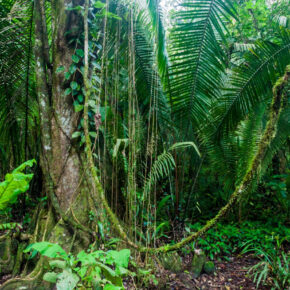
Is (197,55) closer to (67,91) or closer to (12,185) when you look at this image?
(67,91)

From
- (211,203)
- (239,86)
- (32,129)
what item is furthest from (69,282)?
(211,203)

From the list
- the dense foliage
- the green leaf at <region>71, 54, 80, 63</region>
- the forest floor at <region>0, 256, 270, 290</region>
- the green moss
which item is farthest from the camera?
the green moss

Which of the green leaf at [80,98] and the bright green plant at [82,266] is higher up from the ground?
the green leaf at [80,98]

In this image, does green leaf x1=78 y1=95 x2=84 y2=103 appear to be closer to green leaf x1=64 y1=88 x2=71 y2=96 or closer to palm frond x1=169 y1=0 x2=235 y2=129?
green leaf x1=64 y1=88 x2=71 y2=96

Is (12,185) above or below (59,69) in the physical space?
below

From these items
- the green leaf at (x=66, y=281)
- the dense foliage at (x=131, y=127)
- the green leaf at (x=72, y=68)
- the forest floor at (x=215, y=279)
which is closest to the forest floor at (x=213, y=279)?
the forest floor at (x=215, y=279)

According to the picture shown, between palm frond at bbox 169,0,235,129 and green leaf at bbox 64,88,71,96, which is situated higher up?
palm frond at bbox 169,0,235,129

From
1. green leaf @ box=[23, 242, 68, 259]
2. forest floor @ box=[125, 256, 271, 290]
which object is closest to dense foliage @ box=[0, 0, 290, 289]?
green leaf @ box=[23, 242, 68, 259]

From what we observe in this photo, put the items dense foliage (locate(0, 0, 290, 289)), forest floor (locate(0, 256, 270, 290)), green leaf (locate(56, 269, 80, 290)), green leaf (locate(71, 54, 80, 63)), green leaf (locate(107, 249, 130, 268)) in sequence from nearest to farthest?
green leaf (locate(56, 269, 80, 290))
green leaf (locate(107, 249, 130, 268))
dense foliage (locate(0, 0, 290, 289))
green leaf (locate(71, 54, 80, 63))
forest floor (locate(0, 256, 270, 290))

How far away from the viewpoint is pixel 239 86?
110 inches

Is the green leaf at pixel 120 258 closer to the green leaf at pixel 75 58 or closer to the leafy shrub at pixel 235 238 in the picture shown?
the green leaf at pixel 75 58

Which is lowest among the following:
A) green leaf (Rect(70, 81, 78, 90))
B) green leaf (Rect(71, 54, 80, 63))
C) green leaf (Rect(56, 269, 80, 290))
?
green leaf (Rect(56, 269, 80, 290))

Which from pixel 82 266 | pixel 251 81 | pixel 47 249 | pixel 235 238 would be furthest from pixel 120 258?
pixel 235 238

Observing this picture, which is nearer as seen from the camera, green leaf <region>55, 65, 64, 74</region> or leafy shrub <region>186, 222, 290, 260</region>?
green leaf <region>55, 65, 64, 74</region>
